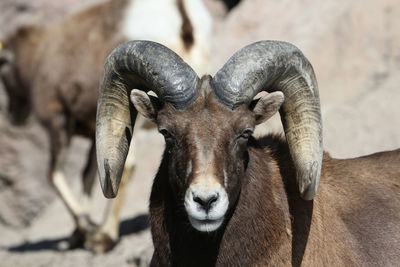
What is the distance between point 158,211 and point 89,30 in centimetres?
746

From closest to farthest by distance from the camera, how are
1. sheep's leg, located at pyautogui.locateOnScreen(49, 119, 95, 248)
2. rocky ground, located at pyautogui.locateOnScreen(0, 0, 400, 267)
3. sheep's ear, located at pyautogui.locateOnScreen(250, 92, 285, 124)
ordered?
1. sheep's ear, located at pyautogui.locateOnScreen(250, 92, 285, 124)
2. rocky ground, located at pyautogui.locateOnScreen(0, 0, 400, 267)
3. sheep's leg, located at pyautogui.locateOnScreen(49, 119, 95, 248)

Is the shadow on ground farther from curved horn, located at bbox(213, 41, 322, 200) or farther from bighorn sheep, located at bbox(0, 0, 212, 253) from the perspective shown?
curved horn, located at bbox(213, 41, 322, 200)

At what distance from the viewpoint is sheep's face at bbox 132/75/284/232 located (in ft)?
19.5

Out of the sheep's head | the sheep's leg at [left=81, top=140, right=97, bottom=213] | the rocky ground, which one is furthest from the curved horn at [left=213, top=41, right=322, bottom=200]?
the sheep's leg at [left=81, top=140, right=97, bottom=213]

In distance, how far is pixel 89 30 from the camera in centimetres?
1375

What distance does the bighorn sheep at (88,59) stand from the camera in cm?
1289

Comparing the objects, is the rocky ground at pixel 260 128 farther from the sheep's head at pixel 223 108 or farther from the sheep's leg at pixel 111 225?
the sheep's head at pixel 223 108

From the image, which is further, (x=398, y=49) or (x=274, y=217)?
(x=398, y=49)

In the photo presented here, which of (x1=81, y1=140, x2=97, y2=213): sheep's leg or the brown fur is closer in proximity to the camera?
the brown fur

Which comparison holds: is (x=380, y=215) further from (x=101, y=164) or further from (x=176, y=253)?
(x=101, y=164)

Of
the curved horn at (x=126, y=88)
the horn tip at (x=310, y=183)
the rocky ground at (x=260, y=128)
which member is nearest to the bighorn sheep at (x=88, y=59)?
the rocky ground at (x=260, y=128)

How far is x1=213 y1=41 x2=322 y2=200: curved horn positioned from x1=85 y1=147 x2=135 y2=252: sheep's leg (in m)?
6.23

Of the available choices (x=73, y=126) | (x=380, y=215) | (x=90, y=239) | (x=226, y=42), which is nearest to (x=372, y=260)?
(x=380, y=215)

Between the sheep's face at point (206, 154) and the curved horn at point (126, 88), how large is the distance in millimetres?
147
